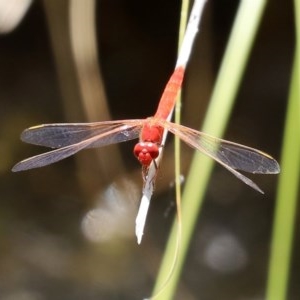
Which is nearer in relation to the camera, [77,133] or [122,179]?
[77,133]

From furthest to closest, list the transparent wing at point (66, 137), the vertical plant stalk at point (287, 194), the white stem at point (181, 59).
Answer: the transparent wing at point (66, 137), the vertical plant stalk at point (287, 194), the white stem at point (181, 59)

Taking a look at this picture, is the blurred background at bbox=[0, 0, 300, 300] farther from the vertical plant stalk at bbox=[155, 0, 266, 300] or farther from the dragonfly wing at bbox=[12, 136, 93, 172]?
the vertical plant stalk at bbox=[155, 0, 266, 300]

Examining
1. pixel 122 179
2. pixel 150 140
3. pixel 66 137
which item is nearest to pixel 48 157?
pixel 66 137

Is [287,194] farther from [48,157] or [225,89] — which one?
[48,157]

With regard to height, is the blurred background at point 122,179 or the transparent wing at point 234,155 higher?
the transparent wing at point 234,155

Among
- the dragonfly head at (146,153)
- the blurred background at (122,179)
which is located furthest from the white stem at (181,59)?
the blurred background at (122,179)

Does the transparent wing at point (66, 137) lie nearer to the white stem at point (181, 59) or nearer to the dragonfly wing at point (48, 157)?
the dragonfly wing at point (48, 157)

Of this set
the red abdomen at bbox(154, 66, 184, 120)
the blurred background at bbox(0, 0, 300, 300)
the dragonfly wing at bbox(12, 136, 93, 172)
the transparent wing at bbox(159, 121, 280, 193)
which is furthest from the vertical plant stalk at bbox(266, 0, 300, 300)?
the blurred background at bbox(0, 0, 300, 300)

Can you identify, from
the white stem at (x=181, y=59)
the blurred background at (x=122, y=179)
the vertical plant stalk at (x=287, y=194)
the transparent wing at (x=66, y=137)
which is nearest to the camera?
the white stem at (x=181, y=59)

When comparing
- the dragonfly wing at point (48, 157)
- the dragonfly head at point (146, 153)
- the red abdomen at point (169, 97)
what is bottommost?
the dragonfly wing at point (48, 157)
